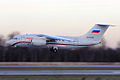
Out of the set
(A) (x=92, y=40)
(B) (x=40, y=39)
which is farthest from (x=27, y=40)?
(A) (x=92, y=40)

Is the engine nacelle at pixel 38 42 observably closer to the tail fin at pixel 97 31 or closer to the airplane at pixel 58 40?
the airplane at pixel 58 40

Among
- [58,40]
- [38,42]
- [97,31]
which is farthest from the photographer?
[97,31]

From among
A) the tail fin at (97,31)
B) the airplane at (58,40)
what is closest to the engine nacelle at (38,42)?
the airplane at (58,40)

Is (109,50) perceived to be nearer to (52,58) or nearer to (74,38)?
(52,58)

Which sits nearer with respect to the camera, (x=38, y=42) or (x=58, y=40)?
(x=38, y=42)

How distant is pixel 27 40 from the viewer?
98.1ft

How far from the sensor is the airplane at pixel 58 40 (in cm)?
2995

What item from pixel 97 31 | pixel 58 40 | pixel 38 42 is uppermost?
pixel 97 31

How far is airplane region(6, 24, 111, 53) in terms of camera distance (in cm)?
2995

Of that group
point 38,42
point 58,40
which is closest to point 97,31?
point 58,40

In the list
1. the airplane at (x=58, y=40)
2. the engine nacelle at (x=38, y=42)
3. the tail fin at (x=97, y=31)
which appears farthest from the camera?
the tail fin at (x=97, y=31)

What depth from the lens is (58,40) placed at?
103ft

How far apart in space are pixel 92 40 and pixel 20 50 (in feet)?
64.3

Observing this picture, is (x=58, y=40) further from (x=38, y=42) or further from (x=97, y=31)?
(x=97, y=31)
